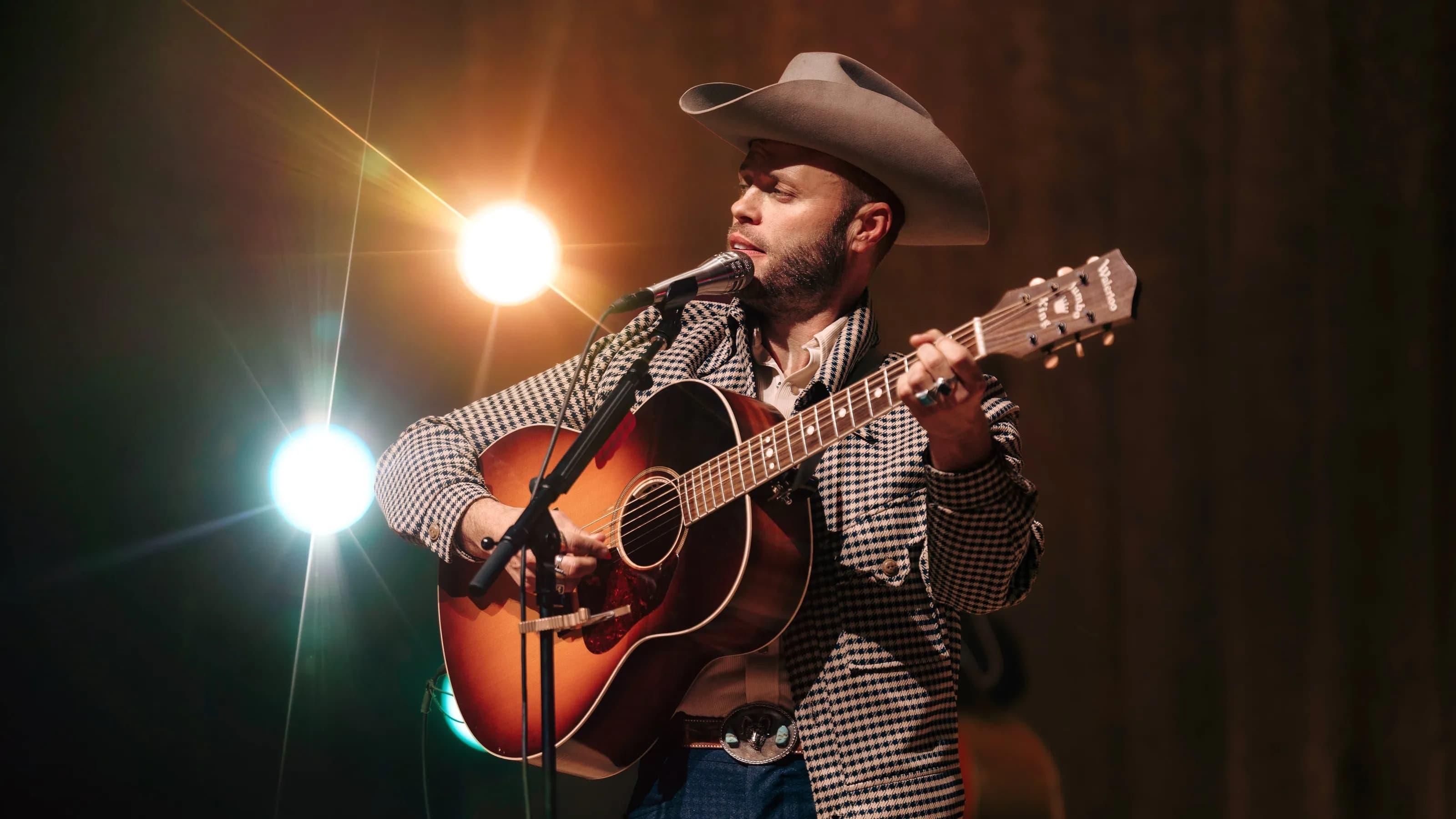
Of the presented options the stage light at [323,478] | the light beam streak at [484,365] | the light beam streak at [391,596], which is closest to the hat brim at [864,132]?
the light beam streak at [484,365]

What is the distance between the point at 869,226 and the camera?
2109 millimetres

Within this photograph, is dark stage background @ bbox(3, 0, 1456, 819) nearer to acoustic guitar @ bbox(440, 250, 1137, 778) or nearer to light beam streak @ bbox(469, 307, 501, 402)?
light beam streak @ bbox(469, 307, 501, 402)

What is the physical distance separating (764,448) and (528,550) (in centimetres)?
45

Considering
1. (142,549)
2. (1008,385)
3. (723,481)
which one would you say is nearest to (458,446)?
(723,481)

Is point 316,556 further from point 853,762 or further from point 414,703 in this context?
point 853,762

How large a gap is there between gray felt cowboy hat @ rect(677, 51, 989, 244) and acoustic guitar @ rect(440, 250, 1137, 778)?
0.58 metres

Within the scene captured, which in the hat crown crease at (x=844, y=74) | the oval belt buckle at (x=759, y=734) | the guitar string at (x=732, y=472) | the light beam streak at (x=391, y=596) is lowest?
the oval belt buckle at (x=759, y=734)

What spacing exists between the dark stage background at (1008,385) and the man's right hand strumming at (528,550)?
4.47ft

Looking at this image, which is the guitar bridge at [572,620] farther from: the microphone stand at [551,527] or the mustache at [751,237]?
the mustache at [751,237]

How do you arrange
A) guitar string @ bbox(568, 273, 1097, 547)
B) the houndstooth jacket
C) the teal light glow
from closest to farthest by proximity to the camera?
guitar string @ bbox(568, 273, 1097, 547) → the houndstooth jacket → the teal light glow

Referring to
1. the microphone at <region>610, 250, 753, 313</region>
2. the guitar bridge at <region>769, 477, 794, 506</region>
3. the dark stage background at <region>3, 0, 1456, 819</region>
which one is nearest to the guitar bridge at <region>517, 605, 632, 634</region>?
the guitar bridge at <region>769, 477, 794, 506</region>

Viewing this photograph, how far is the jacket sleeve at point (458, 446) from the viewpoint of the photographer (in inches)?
79.2

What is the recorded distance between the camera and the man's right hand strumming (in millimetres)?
1705

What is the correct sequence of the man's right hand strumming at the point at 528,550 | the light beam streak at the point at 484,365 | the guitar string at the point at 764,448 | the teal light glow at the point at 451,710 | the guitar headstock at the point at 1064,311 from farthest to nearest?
1. the light beam streak at the point at 484,365
2. the teal light glow at the point at 451,710
3. the man's right hand strumming at the point at 528,550
4. the guitar string at the point at 764,448
5. the guitar headstock at the point at 1064,311
